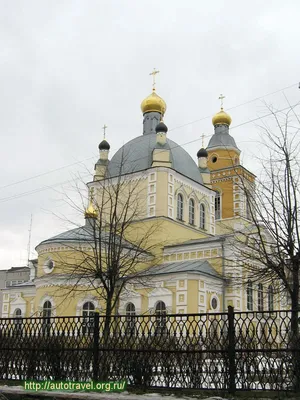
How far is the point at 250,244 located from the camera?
11.6 m

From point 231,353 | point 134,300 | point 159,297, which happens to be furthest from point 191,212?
point 231,353

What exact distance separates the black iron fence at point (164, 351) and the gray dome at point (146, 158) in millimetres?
22519

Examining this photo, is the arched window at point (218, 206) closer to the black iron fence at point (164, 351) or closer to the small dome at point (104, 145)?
the small dome at point (104, 145)

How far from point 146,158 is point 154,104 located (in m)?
4.90

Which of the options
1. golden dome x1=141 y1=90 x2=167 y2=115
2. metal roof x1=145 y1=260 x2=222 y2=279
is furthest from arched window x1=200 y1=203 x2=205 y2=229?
golden dome x1=141 y1=90 x2=167 y2=115

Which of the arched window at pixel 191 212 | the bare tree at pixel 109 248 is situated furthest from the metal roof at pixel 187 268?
the arched window at pixel 191 212

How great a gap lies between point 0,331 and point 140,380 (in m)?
3.13

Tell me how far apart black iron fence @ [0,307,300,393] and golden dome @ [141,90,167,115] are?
2693 cm

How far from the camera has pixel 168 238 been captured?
2977cm

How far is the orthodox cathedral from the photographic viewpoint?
24984mm

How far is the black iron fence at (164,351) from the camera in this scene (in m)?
7.20

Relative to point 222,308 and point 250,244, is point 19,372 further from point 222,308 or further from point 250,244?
point 222,308

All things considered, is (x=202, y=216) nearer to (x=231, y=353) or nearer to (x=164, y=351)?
(x=164, y=351)

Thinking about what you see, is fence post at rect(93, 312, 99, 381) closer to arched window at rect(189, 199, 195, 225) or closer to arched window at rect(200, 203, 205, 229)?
arched window at rect(189, 199, 195, 225)
